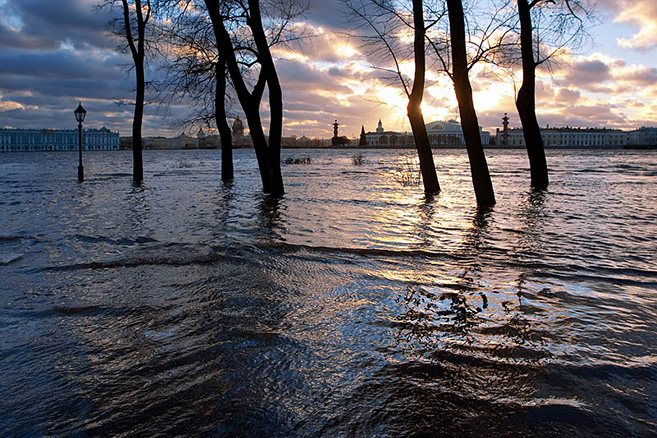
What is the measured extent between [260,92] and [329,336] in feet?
41.7

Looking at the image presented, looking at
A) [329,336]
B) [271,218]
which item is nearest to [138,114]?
[271,218]

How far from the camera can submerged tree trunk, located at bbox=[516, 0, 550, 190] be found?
13.9 m

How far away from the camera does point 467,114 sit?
35.4 feet

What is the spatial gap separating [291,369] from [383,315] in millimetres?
1106

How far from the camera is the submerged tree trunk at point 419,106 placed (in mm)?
13008

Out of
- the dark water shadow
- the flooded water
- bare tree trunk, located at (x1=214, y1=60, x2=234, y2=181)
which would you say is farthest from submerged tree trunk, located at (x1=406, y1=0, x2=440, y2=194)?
bare tree trunk, located at (x1=214, y1=60, x2=234, y2=181)

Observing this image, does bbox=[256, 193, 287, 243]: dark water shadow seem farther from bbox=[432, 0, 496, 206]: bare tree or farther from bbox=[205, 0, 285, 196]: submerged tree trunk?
bbox=[432, 0, 496, 206]: bare tree

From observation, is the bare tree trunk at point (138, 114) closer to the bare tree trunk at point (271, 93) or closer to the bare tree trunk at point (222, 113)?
the bare tree trunk at point (222, 113)

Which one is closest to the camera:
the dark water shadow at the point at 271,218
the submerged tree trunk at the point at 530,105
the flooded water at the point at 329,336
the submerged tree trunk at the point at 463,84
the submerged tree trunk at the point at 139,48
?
the flooded water at the point at 329,336

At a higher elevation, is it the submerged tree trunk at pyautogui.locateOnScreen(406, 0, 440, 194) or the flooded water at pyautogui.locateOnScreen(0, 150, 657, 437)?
the submerged tree trunk at pyautogui.locateOnScreen(406, 0, 440, 194)

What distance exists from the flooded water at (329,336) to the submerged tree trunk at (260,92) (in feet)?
24.4

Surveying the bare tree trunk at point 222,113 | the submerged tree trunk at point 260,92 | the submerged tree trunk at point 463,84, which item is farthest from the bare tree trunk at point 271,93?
the bare tree trunk at point 222,113

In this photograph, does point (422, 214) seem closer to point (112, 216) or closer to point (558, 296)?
point (558, 296)

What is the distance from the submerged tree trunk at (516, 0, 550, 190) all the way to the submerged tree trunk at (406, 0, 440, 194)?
3090mm
